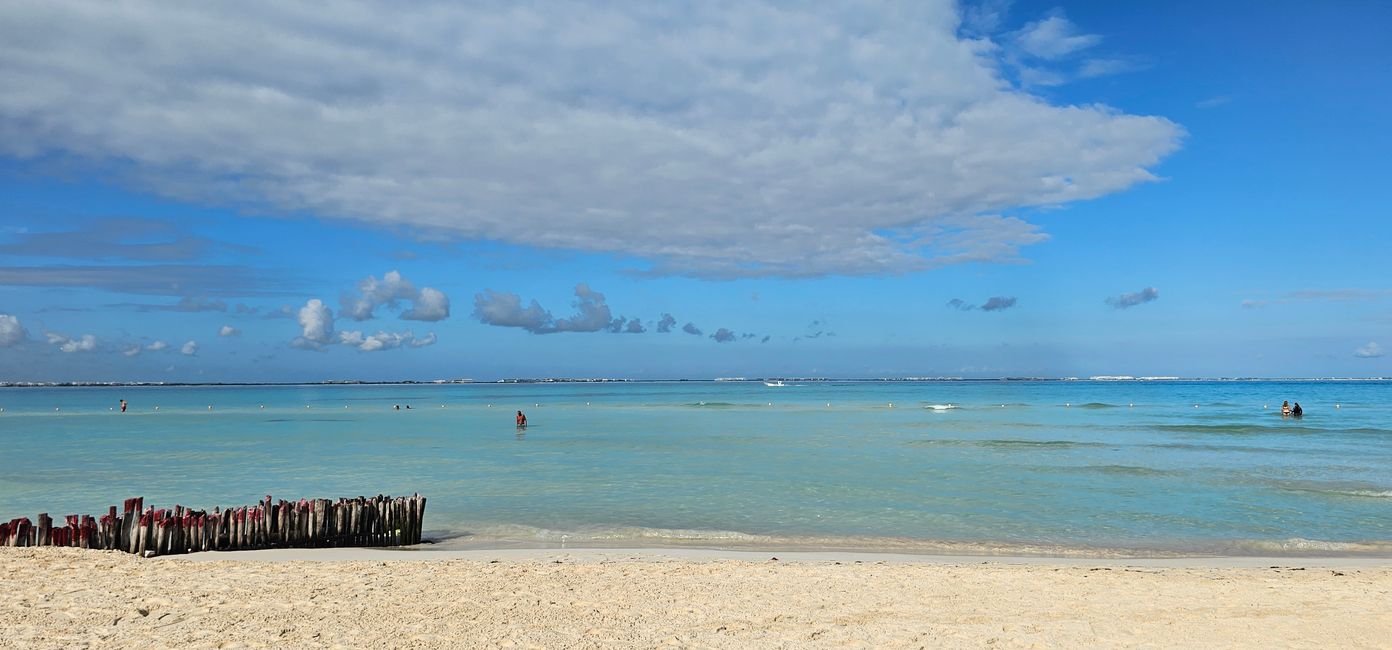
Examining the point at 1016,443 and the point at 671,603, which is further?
the point at 1016,443

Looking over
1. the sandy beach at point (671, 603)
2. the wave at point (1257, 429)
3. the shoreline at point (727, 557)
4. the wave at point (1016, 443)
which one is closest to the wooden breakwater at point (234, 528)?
the shoreline at point (727, 557)

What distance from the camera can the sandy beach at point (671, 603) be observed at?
856cm

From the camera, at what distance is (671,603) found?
10.0 meters

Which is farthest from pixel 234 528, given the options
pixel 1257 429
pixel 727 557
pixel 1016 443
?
pixel 1257 429

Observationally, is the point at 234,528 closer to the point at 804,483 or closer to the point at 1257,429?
the point at 804,483

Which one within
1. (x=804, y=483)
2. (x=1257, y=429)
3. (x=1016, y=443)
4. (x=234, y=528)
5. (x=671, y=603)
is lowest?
(x=1257, y=429)

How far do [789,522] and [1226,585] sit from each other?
8.14 metres

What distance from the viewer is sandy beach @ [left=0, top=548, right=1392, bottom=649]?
337 inches

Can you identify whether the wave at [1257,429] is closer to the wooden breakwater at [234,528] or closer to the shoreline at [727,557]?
the shoreline at [727,557]

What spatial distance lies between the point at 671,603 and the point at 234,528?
802 cm

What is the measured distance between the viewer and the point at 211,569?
1165 cm

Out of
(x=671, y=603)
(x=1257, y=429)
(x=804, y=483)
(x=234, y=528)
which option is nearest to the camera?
(x=671, y=603)

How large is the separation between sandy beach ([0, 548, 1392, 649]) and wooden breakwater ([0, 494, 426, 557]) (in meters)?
0.58

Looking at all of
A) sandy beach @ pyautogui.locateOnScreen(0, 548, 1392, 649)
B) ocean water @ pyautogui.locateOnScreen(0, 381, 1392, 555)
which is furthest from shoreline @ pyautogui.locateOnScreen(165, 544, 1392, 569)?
ocean water @ pyautogui.locateOnScreen(0, 381, 1392, 555)
